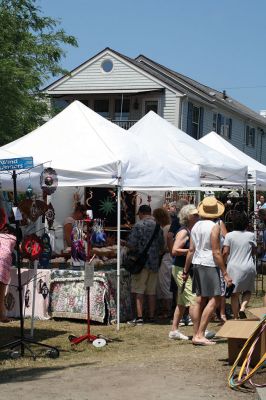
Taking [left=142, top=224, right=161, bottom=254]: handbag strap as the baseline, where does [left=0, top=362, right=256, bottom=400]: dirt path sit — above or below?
below

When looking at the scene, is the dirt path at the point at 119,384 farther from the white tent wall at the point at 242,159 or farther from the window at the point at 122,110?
the window at the point at 122,110

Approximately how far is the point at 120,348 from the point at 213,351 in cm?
118

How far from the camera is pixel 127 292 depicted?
35.7ft

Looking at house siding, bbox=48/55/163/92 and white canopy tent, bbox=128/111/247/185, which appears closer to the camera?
white canopy tent, bbox=128/111/247/185

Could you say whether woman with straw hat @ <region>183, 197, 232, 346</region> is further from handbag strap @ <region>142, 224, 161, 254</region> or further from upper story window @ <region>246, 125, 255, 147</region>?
upper story window @ <region>246, 125, 255, 147</region>

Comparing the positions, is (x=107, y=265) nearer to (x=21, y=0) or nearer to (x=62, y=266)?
(x=62, y=266)

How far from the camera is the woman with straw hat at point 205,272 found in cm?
864

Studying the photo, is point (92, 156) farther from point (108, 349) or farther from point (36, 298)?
point (108, 349)

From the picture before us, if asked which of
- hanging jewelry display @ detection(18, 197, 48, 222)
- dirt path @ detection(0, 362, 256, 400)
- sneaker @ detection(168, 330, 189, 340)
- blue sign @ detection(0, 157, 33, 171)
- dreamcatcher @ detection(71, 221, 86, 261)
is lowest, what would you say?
sneaker @ detection(168, 330, 189, 340)

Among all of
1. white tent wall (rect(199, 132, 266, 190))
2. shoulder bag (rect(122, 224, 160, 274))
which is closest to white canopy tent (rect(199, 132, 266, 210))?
white tent wall (rect(199, 132, 266, 190))

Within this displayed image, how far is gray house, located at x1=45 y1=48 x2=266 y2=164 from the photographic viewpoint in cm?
3269

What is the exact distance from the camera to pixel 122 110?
111 ft

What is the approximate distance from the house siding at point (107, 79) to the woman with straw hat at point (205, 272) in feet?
80.0

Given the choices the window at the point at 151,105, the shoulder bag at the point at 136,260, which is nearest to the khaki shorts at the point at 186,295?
the shoulder bag at the point at 136,260
